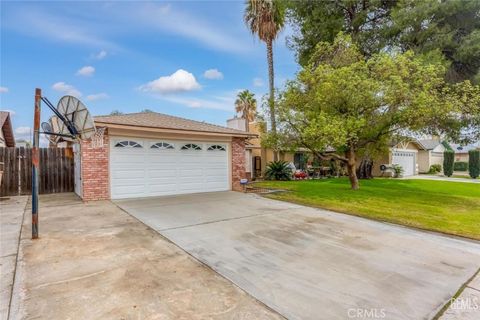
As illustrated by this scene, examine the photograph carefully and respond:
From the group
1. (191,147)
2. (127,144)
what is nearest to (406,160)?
(191,147)

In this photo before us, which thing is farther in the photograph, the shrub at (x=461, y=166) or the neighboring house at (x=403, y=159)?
the shrub at (x=461, y=166)

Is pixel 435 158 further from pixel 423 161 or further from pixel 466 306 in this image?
pixel 466 306

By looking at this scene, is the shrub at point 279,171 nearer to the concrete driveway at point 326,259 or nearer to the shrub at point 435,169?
the concrete driveway at point 326,259

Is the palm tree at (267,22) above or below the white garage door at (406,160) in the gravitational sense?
above

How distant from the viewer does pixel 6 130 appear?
58.2 ft

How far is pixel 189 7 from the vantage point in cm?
1157

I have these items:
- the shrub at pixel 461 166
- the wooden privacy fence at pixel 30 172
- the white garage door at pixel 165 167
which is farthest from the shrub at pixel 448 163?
the wooden privacy fence at pixel 30 172

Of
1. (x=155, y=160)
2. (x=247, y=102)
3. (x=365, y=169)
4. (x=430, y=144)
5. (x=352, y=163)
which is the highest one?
(x=247, y=102)

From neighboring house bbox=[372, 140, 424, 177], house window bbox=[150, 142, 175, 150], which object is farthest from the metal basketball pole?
neighboring house bbox=[372, 140, 424, 177]

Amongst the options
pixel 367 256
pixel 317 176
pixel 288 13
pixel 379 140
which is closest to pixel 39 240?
pixel 367 256

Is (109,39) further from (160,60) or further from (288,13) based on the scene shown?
(288,13)

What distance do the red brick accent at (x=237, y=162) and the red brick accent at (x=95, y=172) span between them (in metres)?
5.47

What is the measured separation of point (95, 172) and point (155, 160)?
7.15 ft

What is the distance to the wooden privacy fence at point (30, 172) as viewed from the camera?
11219 mm
